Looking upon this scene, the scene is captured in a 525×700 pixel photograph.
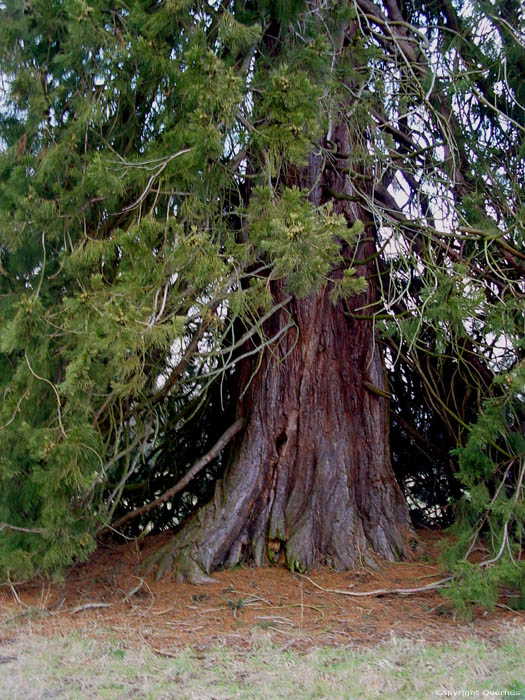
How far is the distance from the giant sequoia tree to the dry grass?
32.1 inches

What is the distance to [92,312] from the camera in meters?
3.91

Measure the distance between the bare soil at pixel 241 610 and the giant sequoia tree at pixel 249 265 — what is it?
0.91 feet

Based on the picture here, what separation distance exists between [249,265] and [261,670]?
2.39 meters

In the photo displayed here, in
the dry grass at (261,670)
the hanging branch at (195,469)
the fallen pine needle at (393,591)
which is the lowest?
the dry grass at (261,670)

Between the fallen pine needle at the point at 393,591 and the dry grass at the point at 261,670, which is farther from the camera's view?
the fallen pine needle at the point at 393,591

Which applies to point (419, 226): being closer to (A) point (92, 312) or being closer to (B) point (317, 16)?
(B) point (317, 16)

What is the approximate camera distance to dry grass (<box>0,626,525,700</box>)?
2977 mm

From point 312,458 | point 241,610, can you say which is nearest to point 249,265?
point 312,458

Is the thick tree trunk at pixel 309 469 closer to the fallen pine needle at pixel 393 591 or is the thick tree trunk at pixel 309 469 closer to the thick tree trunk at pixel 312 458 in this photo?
the thick tree trunk at pixel 312 458

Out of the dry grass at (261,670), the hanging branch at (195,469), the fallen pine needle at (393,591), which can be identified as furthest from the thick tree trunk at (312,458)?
the dry grass at (261,670)

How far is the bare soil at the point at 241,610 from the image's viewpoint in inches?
153

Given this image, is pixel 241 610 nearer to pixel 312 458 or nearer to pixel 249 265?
pixel 312 458

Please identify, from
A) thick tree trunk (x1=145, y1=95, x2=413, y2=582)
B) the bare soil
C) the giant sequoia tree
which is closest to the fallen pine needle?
the bare soil

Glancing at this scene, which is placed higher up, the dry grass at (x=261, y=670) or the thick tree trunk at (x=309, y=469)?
the thick tree trunk at (x=309, y=469)
